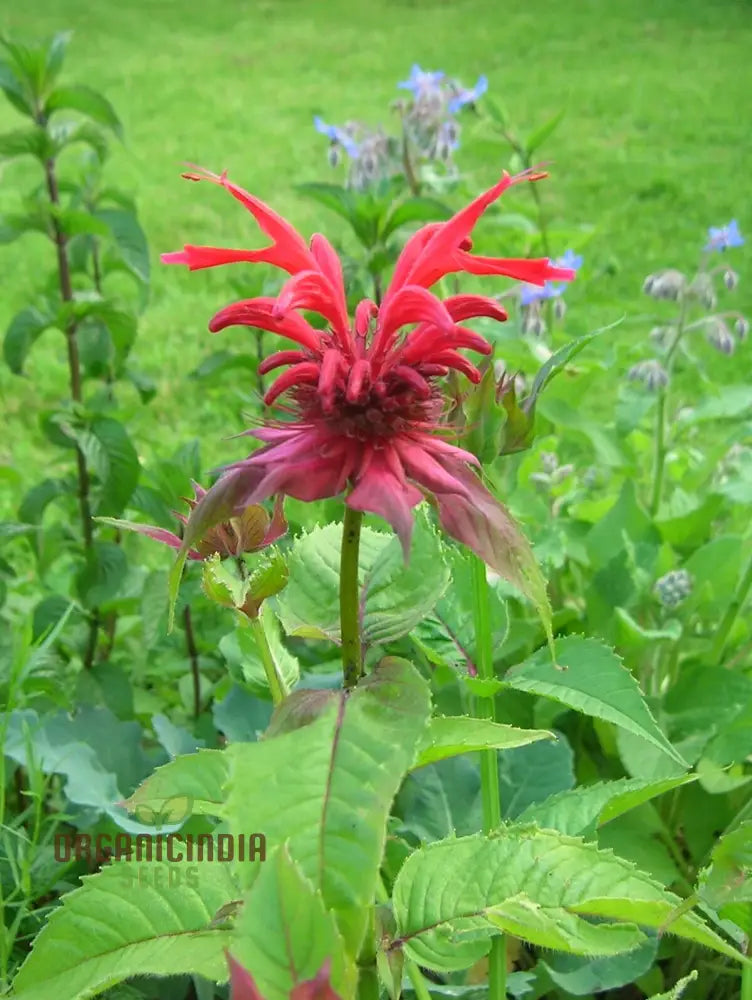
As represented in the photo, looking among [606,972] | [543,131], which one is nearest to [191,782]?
[606,972]

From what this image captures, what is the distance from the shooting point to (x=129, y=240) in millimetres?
1321

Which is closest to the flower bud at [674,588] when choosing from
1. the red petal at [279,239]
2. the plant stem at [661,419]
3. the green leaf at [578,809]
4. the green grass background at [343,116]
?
the plant stem at [661,419]

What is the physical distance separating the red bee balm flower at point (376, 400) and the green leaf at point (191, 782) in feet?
0.53

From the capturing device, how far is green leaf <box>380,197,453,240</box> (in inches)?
52.9

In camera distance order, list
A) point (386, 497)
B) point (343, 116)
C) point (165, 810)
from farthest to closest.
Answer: point (343, 116) → point (165, 810) → point (386, 497)

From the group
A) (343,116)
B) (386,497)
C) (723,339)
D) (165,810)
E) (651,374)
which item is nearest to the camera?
(386,497)

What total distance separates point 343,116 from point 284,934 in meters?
4.73

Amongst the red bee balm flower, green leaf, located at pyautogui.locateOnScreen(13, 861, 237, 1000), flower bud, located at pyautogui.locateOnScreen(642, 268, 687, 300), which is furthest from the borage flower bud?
green leaf, located at pyautogui.locateOnScreen(13, 861, 237, 1000)

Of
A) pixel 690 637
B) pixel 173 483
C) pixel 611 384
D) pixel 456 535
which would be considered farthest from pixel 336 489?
pixel 611 384

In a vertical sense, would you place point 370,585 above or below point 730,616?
above

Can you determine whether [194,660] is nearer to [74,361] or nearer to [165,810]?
[74,361]

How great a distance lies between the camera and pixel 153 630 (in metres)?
1.27

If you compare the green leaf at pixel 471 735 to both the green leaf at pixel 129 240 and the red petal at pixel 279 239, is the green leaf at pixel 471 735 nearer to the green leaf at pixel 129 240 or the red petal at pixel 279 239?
the red petal at pixel 279 239

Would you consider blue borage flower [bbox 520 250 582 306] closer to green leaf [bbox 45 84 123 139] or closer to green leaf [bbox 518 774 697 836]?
green leaf [bbox 45 84 123 139]
